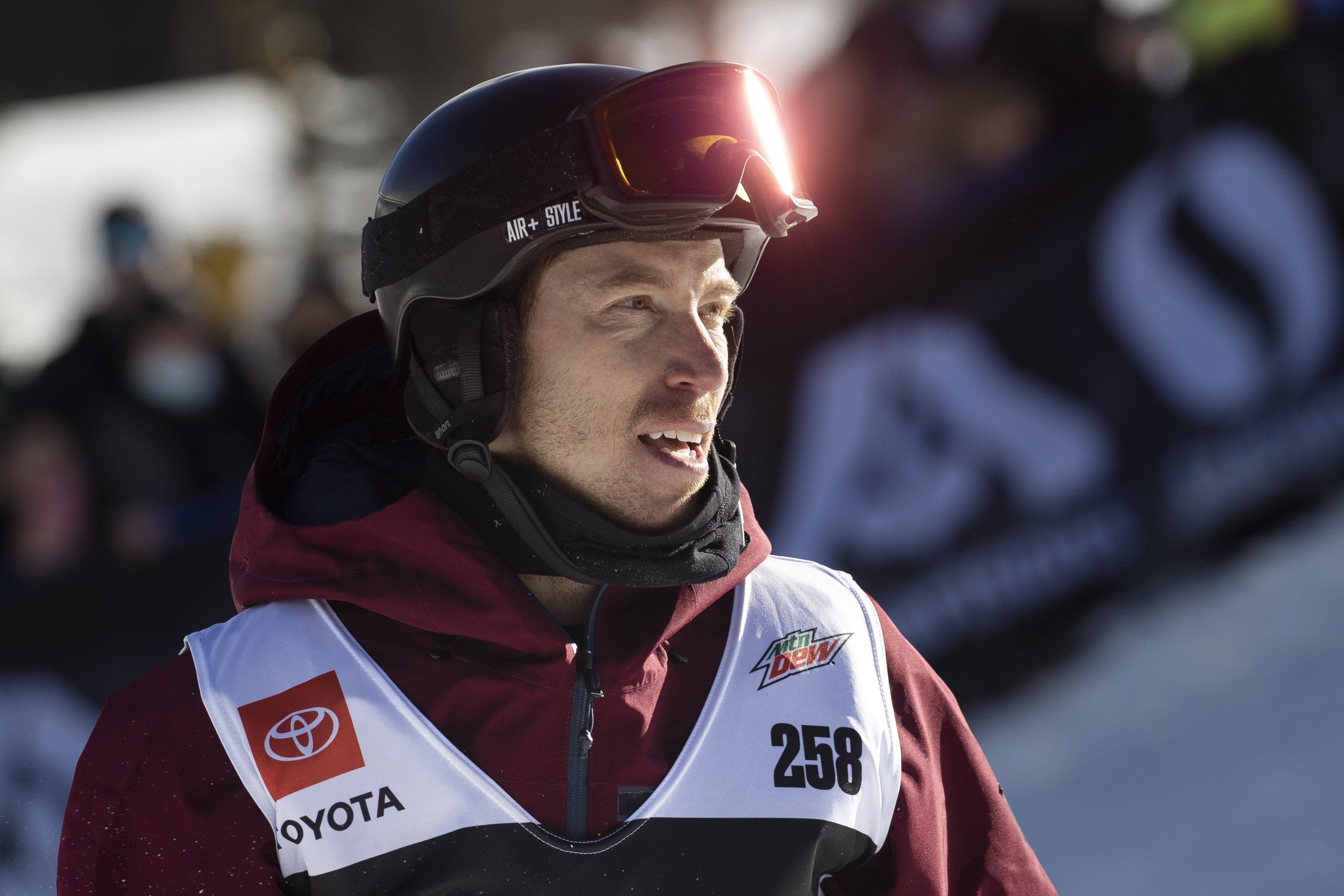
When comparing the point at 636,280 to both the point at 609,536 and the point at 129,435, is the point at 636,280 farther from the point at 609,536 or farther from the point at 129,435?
the point at 129,435

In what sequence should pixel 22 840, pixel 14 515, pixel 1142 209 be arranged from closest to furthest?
pixel 22 840, pixel 14 515, pixel 1142 209

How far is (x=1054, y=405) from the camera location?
5.09 metres

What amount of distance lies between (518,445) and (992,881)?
969 mm

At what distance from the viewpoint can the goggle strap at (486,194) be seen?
2.01 metres

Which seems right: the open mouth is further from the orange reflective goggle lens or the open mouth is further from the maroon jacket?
the orange reflective goggle lens

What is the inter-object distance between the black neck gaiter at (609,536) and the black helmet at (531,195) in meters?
0.04

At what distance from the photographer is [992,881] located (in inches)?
81.7

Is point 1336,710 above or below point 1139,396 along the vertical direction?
below

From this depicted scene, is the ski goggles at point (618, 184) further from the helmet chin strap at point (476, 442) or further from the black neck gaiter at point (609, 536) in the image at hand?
the black neck gaiter at point (609, 536)

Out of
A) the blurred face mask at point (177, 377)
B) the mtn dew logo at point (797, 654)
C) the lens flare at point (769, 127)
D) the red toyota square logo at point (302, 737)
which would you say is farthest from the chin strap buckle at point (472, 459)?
the blurred face mask at point (177, 377)

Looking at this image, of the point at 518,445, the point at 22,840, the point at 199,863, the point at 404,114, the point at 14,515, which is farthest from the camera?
the point at 404,114

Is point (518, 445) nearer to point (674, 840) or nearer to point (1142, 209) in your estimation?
point (674, 840)

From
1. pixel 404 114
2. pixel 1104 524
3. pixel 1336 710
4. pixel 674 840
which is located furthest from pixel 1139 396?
pixel 404 114

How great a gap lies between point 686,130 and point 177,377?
346 centimetres
